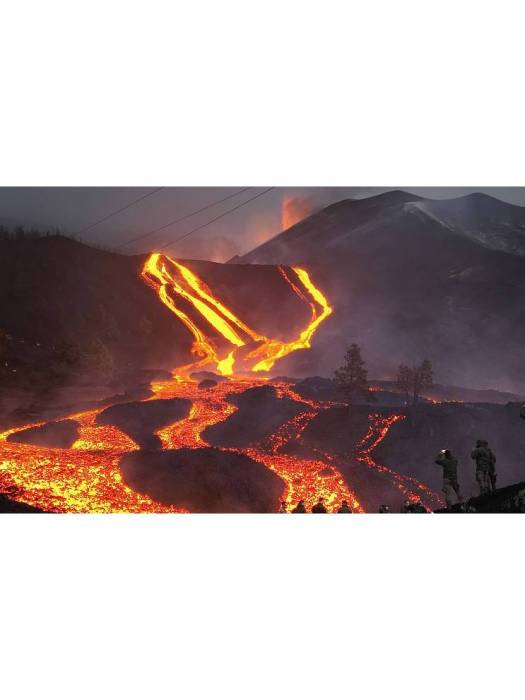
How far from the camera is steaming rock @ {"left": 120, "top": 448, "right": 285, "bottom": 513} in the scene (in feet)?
16.8

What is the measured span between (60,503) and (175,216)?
102 inches

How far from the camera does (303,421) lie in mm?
5484

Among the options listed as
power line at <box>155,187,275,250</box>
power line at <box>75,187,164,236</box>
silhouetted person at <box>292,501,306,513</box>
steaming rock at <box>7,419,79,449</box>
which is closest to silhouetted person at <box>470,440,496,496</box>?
silhouetted person at <box>292,501,306,513</box>

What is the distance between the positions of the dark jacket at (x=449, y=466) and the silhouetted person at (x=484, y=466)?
17cm

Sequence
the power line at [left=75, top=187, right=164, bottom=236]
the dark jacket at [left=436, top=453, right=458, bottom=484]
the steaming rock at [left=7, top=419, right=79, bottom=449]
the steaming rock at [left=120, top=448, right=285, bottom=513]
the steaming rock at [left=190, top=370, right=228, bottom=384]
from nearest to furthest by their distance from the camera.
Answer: the steaming rock at [left=120, top=448, right=285, bottom=513]
the dark jacket at [left=436, top=453, right=458, bottom=484]
the steaming rock at [left=7, top=419, right=79, bottom=449]
the power line at [left=75, top=187, right=164, bottom=236]
the steaming rock at [left=190, top=370, right=228, bottom=384]

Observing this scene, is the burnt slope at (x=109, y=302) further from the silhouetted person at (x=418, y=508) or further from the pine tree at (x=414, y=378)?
the silhouetted person at (x=418, y=508)

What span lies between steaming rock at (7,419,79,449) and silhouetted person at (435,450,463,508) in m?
3.04

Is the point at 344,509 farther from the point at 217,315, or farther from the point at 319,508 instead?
the point at 217,315

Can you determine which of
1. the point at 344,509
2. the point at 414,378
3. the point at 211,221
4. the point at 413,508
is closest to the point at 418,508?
the point at 413,508

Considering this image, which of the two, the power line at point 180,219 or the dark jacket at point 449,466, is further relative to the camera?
the power line at point 180,219

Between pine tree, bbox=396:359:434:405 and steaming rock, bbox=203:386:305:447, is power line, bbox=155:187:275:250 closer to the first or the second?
steaming rock, bbox=203:386:305:447

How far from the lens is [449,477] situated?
206 inches

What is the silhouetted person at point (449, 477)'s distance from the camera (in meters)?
5.17

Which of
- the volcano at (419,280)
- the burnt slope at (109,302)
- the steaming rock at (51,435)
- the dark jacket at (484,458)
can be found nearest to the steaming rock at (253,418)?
the volcano at (419,280)
